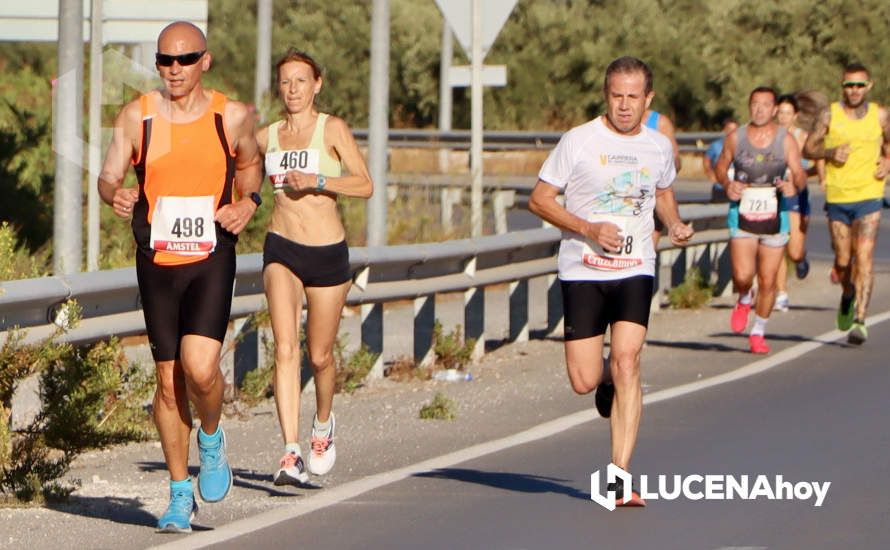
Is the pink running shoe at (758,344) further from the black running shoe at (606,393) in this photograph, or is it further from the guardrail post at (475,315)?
the black running shoe at (606,393)

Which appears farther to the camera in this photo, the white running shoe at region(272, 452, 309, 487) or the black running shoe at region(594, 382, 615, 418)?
the black running shoe at region(594, 382, 615, 418)

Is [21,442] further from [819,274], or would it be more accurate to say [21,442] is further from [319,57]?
[319,57]

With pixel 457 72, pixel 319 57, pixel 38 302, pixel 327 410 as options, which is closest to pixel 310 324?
pixel 327 410

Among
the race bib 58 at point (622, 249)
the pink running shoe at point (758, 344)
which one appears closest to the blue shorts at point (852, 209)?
the pink running shoe at point (758, 344)

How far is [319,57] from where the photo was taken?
60094 millimetres

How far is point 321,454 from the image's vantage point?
9977 mm

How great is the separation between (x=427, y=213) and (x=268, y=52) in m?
6.05

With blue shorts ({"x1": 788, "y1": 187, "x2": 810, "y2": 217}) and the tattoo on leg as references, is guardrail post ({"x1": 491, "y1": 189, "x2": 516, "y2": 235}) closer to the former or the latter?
blue shorts ({"x1": 788, "y1": 187, "x2": 810, "y2": 217})

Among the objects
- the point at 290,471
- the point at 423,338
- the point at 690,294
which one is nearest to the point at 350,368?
the point at 423,338

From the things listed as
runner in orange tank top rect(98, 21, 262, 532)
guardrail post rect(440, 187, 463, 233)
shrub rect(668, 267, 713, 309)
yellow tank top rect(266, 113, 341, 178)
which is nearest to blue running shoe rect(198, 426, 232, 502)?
runner in orange tank top rect(98, 21, 262, 532)

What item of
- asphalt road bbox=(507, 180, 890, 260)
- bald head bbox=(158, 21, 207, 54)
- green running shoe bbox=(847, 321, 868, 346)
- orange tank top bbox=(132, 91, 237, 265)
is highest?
bald head bbox=(158, 21, 207, 54)

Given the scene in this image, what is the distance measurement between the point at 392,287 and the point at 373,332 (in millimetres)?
310

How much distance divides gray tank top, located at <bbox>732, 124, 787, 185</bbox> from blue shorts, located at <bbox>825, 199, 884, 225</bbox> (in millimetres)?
861

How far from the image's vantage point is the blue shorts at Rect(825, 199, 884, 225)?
16.7 metres
